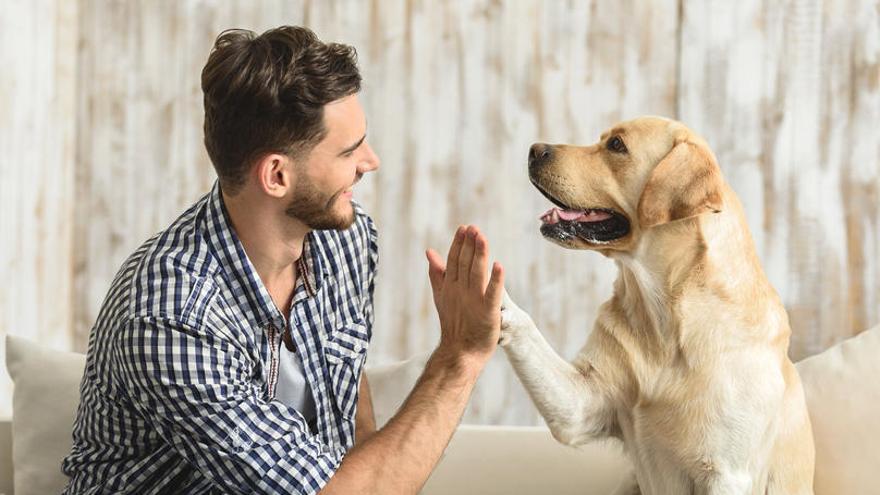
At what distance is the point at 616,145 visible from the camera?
1.79 metres

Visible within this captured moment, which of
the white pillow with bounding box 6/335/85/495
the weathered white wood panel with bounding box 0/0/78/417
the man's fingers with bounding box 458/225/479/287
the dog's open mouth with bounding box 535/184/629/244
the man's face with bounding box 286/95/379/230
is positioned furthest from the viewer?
the weathered white wood panel with bounding box 0/0/78/417

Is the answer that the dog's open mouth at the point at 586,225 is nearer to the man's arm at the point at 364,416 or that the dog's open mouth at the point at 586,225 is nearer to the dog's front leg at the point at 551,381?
the dog's front leg at the point at 551,381

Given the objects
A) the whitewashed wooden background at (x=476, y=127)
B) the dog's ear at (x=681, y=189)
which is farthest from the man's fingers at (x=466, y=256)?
the whitewashed wooden background at (x=476, y=127)

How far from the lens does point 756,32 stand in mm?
2543

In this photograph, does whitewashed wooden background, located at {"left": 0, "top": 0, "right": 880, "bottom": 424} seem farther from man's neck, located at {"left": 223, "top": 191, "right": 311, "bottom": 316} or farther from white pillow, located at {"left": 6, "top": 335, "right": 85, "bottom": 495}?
man's neck, located at {"left": 223, "top": 191, "right": 311, "bottom": 316}

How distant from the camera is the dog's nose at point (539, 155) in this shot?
70.9 inches

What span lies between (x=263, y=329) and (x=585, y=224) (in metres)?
0.62

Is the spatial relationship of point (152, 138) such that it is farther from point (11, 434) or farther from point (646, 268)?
point (646, 268)

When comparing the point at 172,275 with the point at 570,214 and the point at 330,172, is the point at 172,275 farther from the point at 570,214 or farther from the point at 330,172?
the point at 570,214

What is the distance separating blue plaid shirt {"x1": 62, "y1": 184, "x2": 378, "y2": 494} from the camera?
4.44ft

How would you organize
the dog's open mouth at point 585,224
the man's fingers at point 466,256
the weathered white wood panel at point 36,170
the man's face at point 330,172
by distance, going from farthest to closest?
1. the weathered white wood panel at point 36,170
2. the dog's open mouth at point 585,224
3. the man's face at point 330,172
4. the man's fingers at point 466,256

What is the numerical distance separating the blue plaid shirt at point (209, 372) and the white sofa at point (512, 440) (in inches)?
15.5

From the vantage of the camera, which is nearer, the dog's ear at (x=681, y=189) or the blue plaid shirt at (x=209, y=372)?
the blue plaid shirt at (x=209, y=372)

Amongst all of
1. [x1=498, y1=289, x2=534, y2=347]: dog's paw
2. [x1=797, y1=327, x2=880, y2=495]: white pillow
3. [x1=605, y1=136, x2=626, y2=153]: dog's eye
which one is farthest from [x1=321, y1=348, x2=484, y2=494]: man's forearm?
[x1=797, y1=327, x2=880, y2=495]: white pillow
